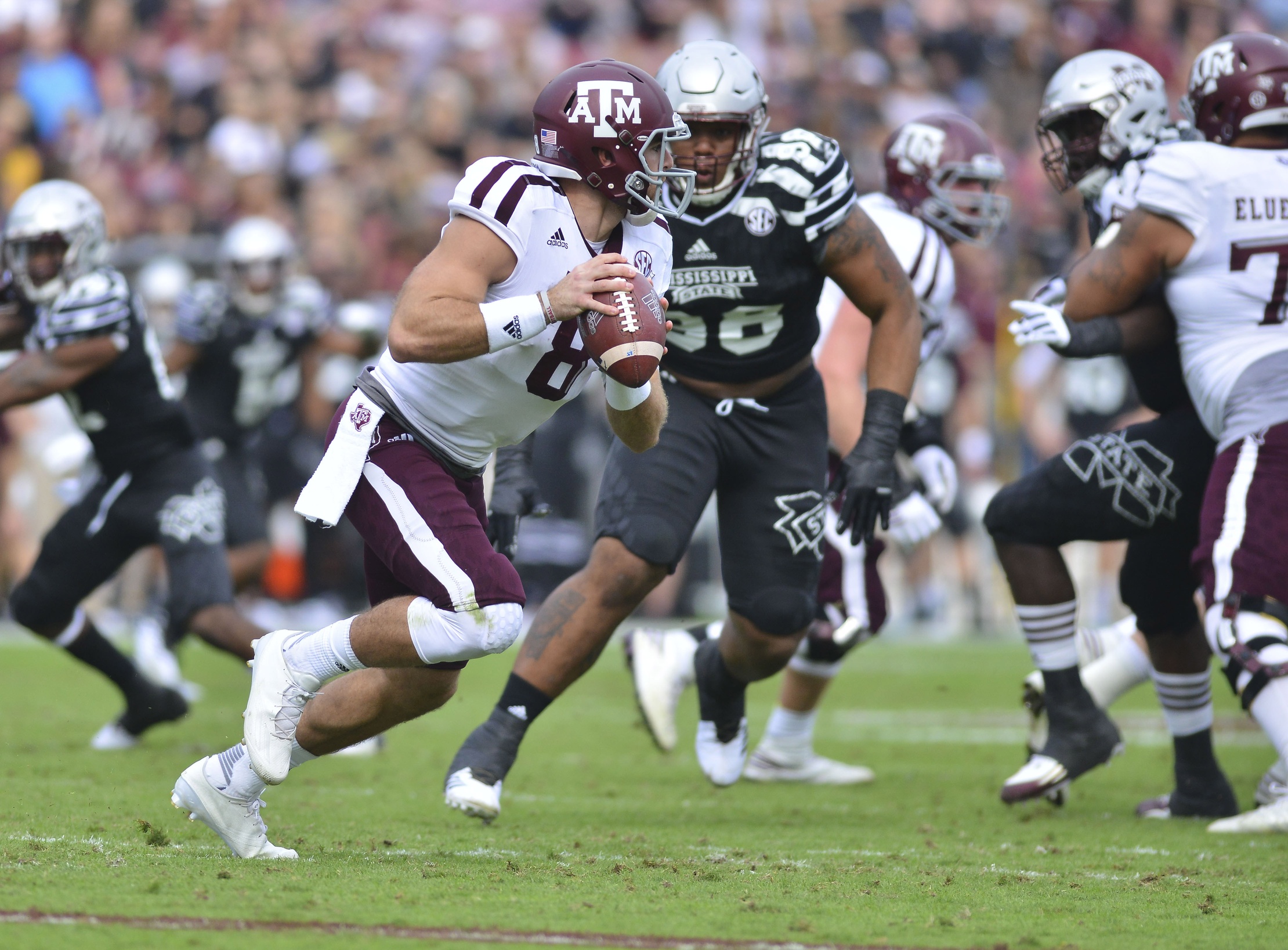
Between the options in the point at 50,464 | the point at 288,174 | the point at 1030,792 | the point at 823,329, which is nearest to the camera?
the point at 1030,792

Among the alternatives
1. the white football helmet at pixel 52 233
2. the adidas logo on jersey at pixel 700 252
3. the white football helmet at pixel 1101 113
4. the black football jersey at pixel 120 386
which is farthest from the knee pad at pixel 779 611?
the white football helmet at pixel 52 233

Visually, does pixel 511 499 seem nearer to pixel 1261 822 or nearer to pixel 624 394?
pixel 624 394

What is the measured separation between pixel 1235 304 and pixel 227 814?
3.08 m

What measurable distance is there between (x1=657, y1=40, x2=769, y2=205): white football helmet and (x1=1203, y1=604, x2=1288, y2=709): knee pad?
183 cm

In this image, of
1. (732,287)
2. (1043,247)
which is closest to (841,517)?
(732,287)

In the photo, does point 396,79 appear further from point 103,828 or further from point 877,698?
point 103,828

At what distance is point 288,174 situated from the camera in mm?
13773

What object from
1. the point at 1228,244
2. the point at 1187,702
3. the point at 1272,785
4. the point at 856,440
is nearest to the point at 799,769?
the point at 856,440

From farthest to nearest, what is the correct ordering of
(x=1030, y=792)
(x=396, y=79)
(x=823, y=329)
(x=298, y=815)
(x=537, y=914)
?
(x=396, y=79)
(x=823, y=329)
(x=1030, y=792)
(x=298, y=815)
(x=537, y=914)

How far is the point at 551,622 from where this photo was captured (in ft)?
15.4

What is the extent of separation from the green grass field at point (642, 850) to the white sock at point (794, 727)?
0.20 meters

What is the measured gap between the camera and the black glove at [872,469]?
4.75 m

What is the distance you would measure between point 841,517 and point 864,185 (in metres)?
8.24

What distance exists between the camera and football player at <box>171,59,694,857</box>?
12.0 feet
